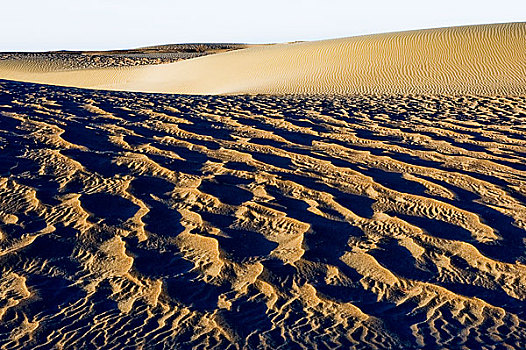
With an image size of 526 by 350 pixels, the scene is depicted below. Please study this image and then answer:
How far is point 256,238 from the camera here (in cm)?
329

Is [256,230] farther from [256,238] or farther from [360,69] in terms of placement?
[360,69]

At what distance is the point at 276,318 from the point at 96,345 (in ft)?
2.43

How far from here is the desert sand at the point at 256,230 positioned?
2.51 meters

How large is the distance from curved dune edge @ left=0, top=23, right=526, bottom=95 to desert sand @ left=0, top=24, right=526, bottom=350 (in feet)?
24.9

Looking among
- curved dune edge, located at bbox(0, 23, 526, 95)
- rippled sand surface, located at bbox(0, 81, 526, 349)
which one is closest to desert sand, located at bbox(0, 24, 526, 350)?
rippled sand surface, located at bbox(0, 81, 526, 349)

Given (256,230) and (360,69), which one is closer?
(256,230)

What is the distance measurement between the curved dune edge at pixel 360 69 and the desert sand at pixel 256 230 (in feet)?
24.9

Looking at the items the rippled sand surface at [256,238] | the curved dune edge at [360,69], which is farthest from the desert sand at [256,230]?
the curved dune edge at [360,69]

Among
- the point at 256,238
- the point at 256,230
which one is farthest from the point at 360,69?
the point at 256,238

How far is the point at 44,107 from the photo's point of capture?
6.55 metres

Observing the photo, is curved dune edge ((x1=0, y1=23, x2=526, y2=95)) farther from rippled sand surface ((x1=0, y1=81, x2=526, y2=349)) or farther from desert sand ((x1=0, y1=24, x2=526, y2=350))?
rippled sand surface ((x1=0, y1=81, x2=526, y2=349))

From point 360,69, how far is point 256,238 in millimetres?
14369

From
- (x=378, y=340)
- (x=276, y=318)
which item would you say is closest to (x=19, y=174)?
(x=276, y=318)

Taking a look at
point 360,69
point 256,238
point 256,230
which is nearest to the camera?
point 256,238
